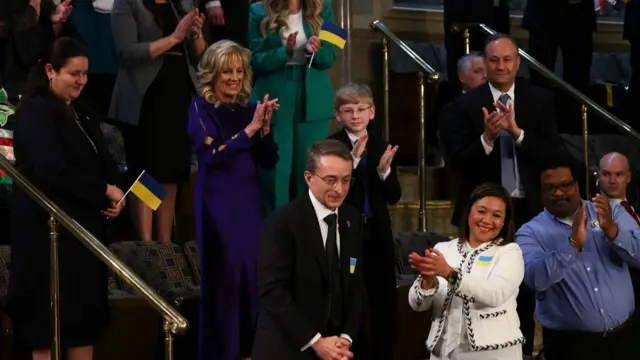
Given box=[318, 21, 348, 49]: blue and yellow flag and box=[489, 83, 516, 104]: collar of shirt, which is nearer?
box=[318, 21, 348, 49]: blue and yellow flag

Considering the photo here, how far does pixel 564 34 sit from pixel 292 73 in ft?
11.5

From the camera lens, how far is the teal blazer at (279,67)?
245 inches

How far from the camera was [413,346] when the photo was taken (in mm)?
6273

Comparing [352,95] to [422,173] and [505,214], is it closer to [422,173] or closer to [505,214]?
[505,214]

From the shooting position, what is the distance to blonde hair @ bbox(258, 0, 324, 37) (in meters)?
6.23

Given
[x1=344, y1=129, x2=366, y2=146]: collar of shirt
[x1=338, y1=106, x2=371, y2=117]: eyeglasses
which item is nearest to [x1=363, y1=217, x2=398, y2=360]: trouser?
[x1=344, y1=129, x2=366, y2=146]: collar of shirt

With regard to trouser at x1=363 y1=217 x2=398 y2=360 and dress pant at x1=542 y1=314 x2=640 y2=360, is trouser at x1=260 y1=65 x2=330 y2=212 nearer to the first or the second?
trouser at x1=363 y1=217 x2=398 y2=360

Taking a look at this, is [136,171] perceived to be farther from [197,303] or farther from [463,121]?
[463,121]

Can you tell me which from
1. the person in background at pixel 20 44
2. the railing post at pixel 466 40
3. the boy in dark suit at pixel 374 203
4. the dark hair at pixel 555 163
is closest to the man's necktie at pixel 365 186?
the boy in dark suit at pixel 374 203

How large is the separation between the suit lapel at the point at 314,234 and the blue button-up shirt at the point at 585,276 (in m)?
1.15

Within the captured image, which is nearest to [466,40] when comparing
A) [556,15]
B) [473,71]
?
[473,71]

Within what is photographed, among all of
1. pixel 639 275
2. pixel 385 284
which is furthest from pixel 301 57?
pixel 639 275

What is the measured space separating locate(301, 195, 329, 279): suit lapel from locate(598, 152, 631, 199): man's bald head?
90.5 inches

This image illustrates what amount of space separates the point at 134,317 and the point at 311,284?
1339 mm
